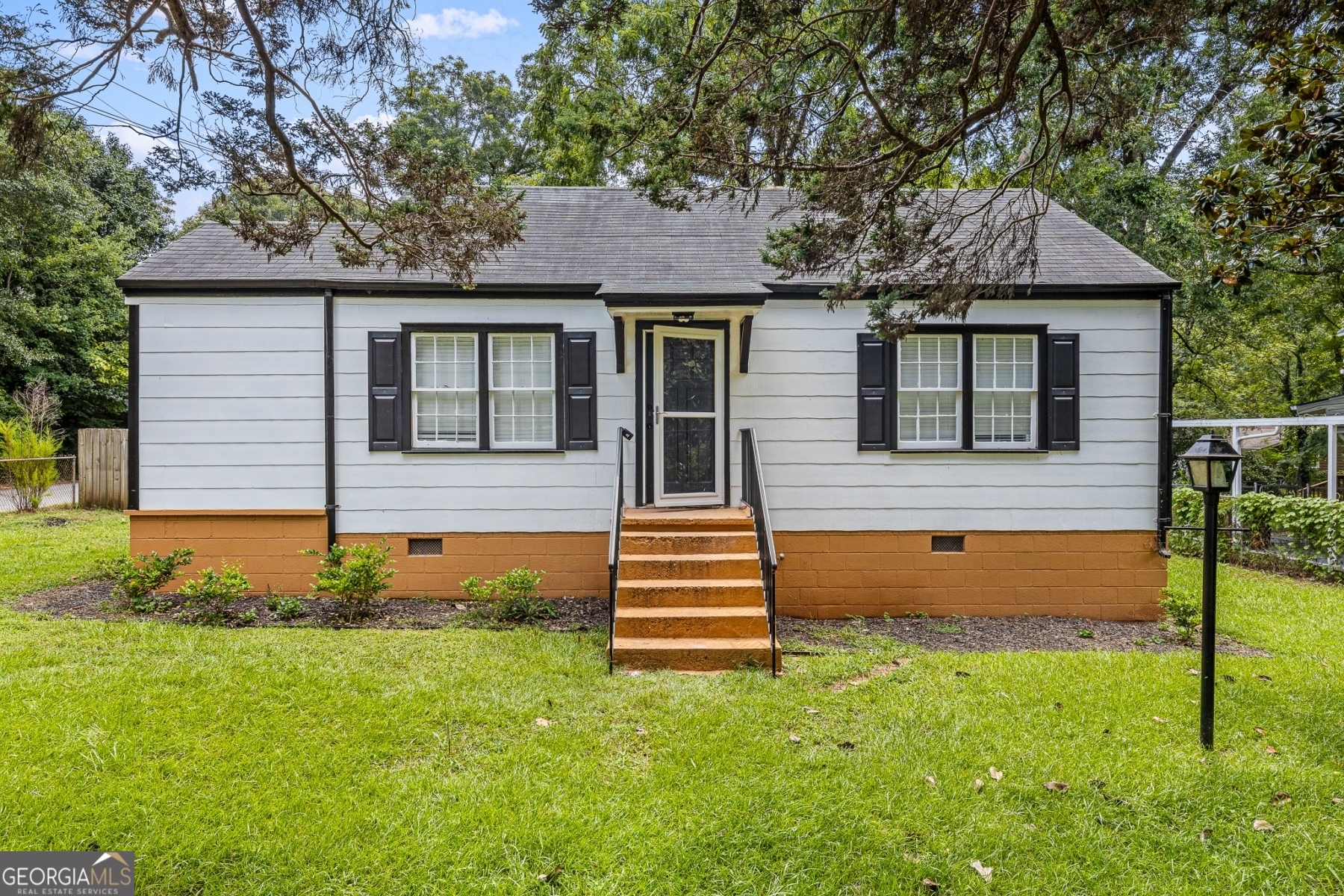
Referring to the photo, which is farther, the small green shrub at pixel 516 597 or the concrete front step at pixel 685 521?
the small green shrub at pixel 516 597

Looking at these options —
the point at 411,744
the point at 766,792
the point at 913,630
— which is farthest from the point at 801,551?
the point at 411,744

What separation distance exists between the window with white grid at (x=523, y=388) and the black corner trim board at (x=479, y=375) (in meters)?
0.10

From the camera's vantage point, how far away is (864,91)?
4.04 meters

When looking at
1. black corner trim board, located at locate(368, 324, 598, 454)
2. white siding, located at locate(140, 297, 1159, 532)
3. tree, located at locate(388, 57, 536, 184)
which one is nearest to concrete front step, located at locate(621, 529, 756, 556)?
white siding, located at locate(140, 297, 1159, 532)

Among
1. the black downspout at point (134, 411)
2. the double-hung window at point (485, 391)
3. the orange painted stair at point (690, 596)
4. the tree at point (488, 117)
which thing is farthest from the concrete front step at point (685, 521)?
the tree at point (488, 117)

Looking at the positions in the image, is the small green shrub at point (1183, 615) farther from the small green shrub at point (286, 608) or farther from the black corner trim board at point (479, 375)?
the small green shrub at point (286, 608)

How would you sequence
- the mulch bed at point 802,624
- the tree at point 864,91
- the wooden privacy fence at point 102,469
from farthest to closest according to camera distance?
the wooden privacy fence at point 102,469 → the mulch bed at point 802,624 → the tree at point 864,91

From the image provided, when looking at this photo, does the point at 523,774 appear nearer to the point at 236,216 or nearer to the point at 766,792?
the point at 766,792

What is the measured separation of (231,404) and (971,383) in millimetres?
7813

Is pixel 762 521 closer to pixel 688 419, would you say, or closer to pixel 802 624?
pixel 802 624

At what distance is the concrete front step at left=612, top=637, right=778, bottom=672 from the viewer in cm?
475

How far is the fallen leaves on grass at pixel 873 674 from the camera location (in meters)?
4.46

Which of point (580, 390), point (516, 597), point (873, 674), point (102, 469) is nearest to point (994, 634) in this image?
point (873, 674)

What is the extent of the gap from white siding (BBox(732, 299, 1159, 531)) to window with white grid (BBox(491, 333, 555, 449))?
201 cm
